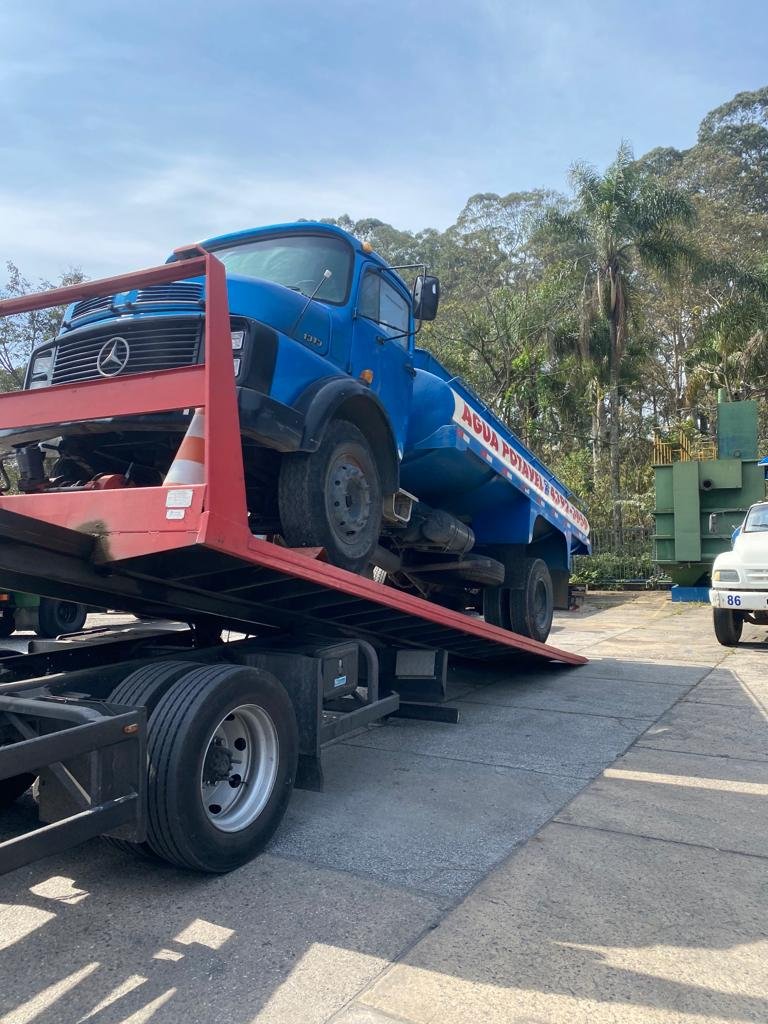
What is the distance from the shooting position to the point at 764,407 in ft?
106

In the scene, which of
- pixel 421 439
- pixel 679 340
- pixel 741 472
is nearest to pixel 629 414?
pixel 679 340

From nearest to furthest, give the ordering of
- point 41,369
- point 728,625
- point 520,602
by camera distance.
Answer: point 41,369, point 520,602, point 728,625

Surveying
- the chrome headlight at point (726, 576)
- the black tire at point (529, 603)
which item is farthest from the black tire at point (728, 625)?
the black tire at point (529, 603)

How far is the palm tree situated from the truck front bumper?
14.1 metres

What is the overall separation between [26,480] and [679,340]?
35.8 metres

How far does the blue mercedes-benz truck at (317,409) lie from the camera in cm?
412

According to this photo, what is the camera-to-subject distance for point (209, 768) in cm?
362

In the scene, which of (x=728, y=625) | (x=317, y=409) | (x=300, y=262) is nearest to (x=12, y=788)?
(x=317, y=409)

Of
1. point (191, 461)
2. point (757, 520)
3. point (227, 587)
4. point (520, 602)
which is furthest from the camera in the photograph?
point (757, 520)

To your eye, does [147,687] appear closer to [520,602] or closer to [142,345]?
[142,345]

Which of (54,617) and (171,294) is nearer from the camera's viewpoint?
(171,294)

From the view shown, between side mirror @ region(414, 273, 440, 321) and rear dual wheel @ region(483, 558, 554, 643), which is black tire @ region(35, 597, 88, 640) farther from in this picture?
side mirror @ region(414, 273, 440, 321)

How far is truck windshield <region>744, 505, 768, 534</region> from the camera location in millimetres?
11039

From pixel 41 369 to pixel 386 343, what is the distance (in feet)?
7.81
